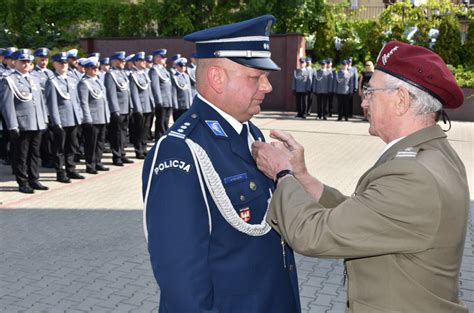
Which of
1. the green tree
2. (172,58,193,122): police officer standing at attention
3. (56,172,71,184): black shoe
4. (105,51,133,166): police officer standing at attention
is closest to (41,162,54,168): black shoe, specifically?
(105,51,133,166): police officer standing at attention

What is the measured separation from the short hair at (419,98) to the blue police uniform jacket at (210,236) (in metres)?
0.64

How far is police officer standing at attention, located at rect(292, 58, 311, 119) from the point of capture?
1942 cm

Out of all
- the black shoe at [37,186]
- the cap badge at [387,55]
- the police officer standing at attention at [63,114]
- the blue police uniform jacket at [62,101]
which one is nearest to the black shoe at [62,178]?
the police officer standing at attention at [63,114]

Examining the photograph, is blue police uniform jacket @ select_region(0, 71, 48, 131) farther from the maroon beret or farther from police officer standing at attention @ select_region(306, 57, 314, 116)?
police officer standing at attention @ select_region(306, 57, 314, 116)

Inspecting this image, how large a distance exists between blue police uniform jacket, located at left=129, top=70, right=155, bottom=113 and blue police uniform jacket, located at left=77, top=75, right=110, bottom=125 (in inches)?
51.9

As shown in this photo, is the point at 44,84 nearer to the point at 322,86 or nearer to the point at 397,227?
the point at 397,227

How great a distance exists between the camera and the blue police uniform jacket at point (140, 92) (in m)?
11.9

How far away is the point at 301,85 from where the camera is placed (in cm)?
1944

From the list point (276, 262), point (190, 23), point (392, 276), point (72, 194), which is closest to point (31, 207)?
point (72, 194)

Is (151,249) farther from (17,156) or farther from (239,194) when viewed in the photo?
(17,156)

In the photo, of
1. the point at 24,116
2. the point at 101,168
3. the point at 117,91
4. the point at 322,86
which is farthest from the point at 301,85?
the point at 24,116

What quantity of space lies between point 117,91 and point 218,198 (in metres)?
9.58

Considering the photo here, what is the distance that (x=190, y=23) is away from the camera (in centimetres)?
2425

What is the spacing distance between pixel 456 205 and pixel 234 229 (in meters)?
0.79
